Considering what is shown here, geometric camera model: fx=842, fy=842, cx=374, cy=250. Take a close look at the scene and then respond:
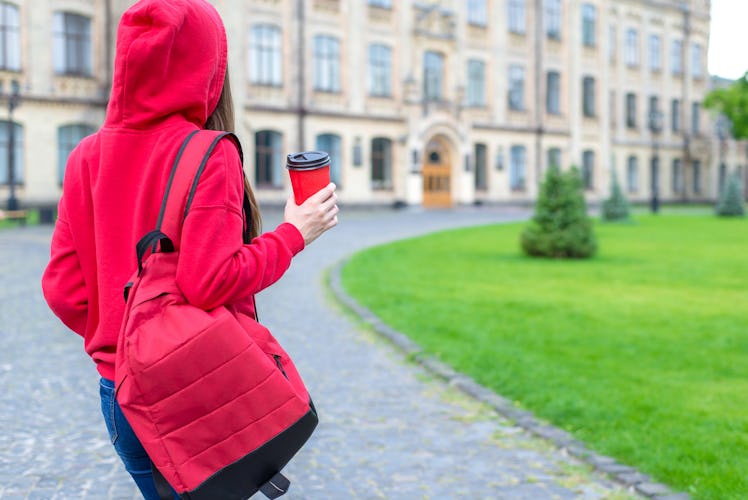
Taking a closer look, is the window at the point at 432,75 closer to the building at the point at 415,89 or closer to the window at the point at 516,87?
the building at the point at 415,89

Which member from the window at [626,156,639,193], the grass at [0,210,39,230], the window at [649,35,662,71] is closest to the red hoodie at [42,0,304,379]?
the grass at [0,210,39,230]

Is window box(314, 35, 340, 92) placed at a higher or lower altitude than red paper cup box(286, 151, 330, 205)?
higher

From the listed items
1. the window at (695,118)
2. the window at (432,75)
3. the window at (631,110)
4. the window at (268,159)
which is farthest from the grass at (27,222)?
the window at (695,118)

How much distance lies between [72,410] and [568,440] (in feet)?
10.5

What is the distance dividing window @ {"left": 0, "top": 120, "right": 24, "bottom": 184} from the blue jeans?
28251mm

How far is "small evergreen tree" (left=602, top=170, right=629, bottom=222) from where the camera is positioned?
2953 centimetres

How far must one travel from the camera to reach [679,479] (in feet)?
14.0

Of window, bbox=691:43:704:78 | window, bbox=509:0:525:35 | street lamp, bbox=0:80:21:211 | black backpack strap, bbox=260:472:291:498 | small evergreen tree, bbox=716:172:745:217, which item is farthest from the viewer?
window, bbox=691:43:704:78

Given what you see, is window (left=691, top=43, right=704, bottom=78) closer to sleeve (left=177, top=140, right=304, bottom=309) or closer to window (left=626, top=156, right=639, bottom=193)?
window (left=626, top=156, right=639, bottom=193)

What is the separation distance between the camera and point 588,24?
149 ft

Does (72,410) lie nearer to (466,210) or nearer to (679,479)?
(679,479)

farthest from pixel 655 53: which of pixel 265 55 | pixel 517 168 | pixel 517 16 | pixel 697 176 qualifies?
pixel 265 55

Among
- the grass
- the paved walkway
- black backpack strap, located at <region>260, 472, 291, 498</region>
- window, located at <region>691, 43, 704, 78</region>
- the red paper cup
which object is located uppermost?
window, located at <region>691, 43, 704, 78</region>

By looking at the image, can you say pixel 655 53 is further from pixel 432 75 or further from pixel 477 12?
pixel 432 75
